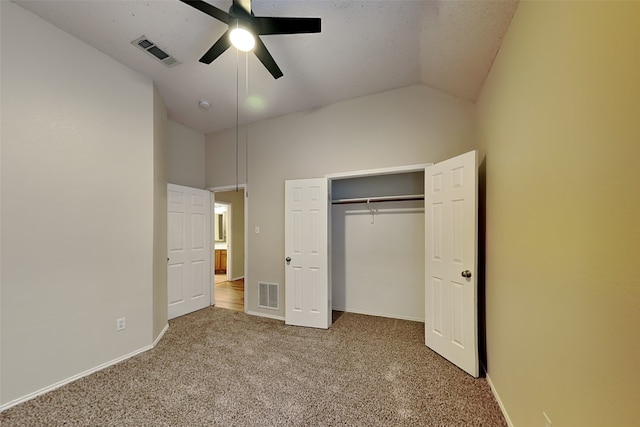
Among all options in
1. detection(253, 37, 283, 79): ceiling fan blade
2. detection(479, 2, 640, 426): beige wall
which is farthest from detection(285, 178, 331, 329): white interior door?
detection(479, 2, 640, 426): beige wall

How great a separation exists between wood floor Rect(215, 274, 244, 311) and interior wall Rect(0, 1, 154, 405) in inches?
66.1

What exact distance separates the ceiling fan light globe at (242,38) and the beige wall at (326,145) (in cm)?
179

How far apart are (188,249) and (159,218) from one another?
107cm

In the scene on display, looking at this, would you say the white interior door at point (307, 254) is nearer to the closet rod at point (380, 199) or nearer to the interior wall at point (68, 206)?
the closet rod at point (380, 199)

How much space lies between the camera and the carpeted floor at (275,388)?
176 cm

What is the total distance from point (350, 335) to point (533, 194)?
2.50 meters

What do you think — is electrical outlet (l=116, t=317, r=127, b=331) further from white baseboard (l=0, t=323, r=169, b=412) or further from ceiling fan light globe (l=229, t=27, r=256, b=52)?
ceiling fan light globe (l=229, t=27, r=256, b=52)

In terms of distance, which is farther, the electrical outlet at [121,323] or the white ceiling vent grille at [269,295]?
the white ceiling vent grille at [269,295]

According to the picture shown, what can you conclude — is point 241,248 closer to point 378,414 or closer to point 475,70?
point 378,414

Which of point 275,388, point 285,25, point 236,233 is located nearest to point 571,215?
point 285,25

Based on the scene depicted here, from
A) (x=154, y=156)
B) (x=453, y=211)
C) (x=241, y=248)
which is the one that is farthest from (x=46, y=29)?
(x=241, y=248)

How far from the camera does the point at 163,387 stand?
6.89ft

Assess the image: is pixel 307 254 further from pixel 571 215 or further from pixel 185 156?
pixel 571 215

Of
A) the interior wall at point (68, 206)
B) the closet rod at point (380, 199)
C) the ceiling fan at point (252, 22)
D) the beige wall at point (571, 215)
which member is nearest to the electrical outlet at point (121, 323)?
the interior wall at point (68, 206)
